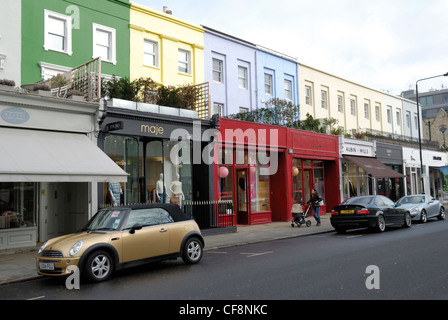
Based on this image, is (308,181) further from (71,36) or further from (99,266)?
(99,266)

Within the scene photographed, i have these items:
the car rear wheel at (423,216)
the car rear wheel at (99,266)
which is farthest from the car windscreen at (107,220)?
the car rear wheel at (423,216)

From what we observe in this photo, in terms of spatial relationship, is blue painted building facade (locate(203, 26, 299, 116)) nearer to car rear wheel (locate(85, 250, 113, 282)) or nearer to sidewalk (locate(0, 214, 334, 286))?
sidewalk (locate(0, 214, 334, 286))

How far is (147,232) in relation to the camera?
867cm

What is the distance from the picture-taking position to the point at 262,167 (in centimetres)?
2086

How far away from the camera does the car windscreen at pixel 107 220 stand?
8.58 meters

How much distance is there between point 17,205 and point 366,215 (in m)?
12.2

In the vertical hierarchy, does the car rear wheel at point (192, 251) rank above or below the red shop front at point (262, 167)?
below

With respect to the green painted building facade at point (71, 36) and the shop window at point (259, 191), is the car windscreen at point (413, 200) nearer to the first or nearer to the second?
the shop window at point (259, 191)

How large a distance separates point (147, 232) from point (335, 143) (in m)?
19.2

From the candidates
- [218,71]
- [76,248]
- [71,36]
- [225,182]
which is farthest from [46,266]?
[218,71]

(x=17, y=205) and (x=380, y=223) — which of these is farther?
(x=380, y=223)

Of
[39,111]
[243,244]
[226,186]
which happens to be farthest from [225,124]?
[39,111]

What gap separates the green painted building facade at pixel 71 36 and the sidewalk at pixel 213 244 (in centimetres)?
722
